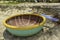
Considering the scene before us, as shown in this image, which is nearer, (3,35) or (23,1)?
(3,35)

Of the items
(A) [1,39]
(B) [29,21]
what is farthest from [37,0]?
(A) [1,39]

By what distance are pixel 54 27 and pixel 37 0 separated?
163cm

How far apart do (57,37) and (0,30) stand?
1.30 m

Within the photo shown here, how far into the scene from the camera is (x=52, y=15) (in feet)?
12.9

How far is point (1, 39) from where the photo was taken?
3166mm

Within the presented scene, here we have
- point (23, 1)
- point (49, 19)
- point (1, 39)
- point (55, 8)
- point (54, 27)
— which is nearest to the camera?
point (1, 39)

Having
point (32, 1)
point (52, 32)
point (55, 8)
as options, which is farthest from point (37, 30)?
point (32, 1)

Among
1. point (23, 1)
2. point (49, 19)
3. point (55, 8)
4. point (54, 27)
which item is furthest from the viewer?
point (23, 1)

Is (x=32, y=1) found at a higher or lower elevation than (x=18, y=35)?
higher

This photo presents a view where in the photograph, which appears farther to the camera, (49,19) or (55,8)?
(55,8)

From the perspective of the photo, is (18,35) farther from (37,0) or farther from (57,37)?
(37,0)

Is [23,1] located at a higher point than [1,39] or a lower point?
higher

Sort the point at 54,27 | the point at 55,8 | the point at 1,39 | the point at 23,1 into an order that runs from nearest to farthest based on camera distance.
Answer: the point at 1,39 < the point at 54,27 < the point at 55,8 < the point at 23,1

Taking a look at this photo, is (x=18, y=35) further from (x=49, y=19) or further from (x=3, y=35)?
(x=49, y=19)
